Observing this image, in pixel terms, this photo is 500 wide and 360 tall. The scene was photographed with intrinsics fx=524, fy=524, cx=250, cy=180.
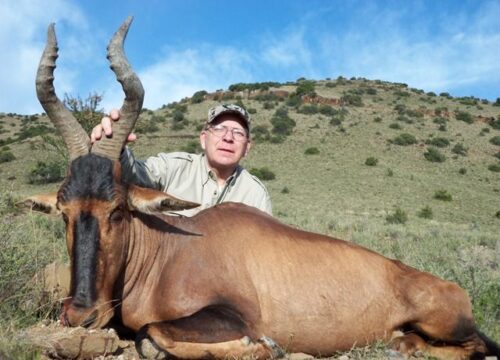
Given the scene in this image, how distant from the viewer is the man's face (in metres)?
6.12

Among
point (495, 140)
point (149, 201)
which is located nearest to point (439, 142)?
point (495, 140)

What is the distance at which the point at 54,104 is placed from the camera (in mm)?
4355

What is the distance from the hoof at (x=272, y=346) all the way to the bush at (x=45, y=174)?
2615 centimetres

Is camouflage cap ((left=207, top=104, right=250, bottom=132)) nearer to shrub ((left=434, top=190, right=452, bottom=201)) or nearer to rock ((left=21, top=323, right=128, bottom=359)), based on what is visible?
rock ((left=21, top=323, right=128, bottom=359))

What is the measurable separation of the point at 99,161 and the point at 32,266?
195 centimetres

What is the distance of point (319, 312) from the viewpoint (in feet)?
14.6

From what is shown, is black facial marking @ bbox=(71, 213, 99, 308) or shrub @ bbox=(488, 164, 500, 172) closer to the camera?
black facial marking @ bbox=(71, 213, 99, 308)

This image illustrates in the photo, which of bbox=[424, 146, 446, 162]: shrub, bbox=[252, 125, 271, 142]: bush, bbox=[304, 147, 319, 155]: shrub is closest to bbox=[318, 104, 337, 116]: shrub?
bbox=[252, 125, 271, 142]: bush

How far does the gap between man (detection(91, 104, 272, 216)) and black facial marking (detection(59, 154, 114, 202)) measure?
183 centimetres

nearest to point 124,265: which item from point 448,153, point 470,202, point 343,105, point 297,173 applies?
point 470,202

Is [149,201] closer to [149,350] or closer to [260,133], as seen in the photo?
[149,350]

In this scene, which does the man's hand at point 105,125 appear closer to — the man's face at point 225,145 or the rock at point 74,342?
the rock at point 74,342

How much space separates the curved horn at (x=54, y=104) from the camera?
14.0 ft

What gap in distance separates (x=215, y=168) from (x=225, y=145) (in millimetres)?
332
